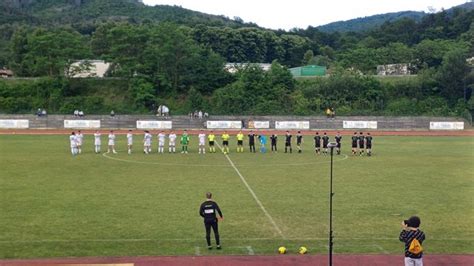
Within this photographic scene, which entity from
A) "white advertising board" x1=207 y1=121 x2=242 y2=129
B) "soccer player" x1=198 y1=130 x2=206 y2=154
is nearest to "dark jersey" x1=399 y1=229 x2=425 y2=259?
"soccer player" x1=198 y1=130 x2=206 y2=154

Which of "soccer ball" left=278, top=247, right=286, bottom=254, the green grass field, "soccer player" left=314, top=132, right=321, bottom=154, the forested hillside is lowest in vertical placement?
"soccer ball" left=278, top=247, right=286, bottom=254

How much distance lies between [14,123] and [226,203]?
47.3m

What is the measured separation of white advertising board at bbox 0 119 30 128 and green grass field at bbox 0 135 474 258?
26.5m

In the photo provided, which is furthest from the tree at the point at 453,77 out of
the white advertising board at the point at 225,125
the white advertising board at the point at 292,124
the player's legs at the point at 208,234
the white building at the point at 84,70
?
the player's legs at the point at 208,234

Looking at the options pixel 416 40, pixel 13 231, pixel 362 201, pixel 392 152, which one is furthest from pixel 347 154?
pixel 416 40

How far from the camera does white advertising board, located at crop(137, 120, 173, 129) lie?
63.5 metres

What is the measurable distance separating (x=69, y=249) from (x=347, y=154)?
27.8m

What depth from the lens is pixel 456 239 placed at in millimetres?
16188

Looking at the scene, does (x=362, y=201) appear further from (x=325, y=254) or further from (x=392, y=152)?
(x=392, y=152)

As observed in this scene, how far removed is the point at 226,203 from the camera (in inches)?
826

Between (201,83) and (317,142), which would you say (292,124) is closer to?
(317,142)

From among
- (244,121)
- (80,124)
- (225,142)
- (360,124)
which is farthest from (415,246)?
(80,124)

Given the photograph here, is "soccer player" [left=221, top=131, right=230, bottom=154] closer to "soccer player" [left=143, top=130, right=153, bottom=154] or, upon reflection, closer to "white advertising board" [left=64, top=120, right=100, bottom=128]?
"soccer player" [left=143, top=130, right=153, bottom=154]

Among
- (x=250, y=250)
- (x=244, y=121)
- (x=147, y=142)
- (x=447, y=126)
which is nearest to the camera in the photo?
(x=250, y=250)
